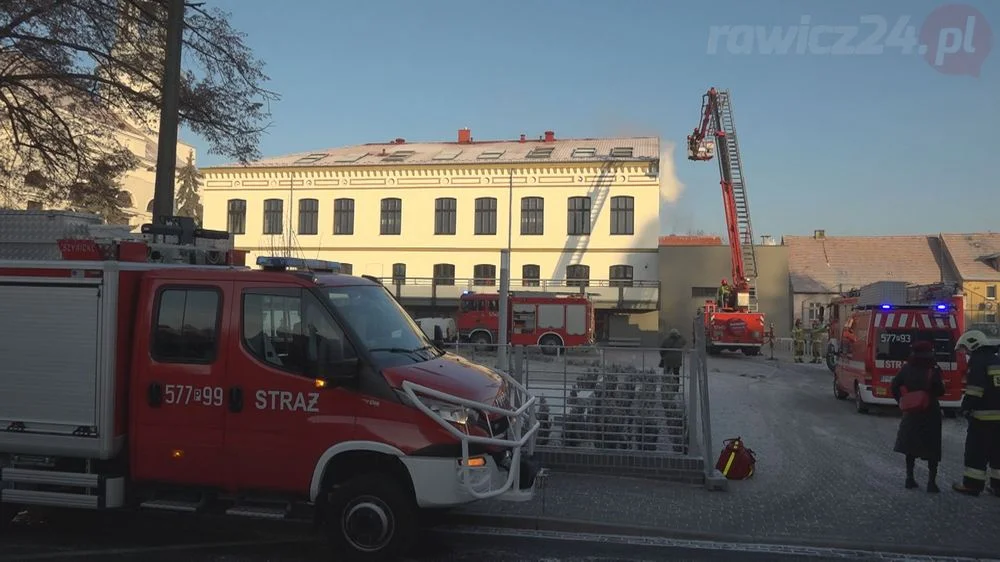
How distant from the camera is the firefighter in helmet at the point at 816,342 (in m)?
28.8

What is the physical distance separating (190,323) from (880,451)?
9519 mm

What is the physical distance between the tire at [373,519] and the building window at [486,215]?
127 feet

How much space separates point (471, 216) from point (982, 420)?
37.3 m

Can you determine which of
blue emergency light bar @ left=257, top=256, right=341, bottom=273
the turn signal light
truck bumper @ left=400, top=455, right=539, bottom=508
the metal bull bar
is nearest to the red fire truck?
blue emergency light bar @ left=257, top=256, right=341, bottom=273

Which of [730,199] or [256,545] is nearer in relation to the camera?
[256,545]

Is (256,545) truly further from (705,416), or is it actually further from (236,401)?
(705,416)

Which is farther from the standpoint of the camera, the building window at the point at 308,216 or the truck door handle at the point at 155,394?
the building window at the point at 308,216

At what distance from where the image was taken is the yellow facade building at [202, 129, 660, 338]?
42000mm

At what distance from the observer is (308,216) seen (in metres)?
46.1

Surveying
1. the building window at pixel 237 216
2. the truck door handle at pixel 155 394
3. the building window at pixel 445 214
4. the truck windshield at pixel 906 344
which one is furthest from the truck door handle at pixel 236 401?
the building window at pixel 237 216

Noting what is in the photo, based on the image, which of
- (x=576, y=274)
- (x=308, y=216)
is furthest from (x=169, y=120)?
(x=308, y=216)

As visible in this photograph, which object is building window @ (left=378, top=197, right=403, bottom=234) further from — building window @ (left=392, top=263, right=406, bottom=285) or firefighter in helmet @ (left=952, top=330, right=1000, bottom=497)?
firefighter in helmet @ (left=952, top=330, right=1000, bottom=497)

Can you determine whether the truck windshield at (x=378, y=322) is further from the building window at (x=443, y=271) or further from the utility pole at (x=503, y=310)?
the building window at (x=443, y=271)

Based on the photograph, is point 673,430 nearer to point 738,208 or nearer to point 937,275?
point 738,208
